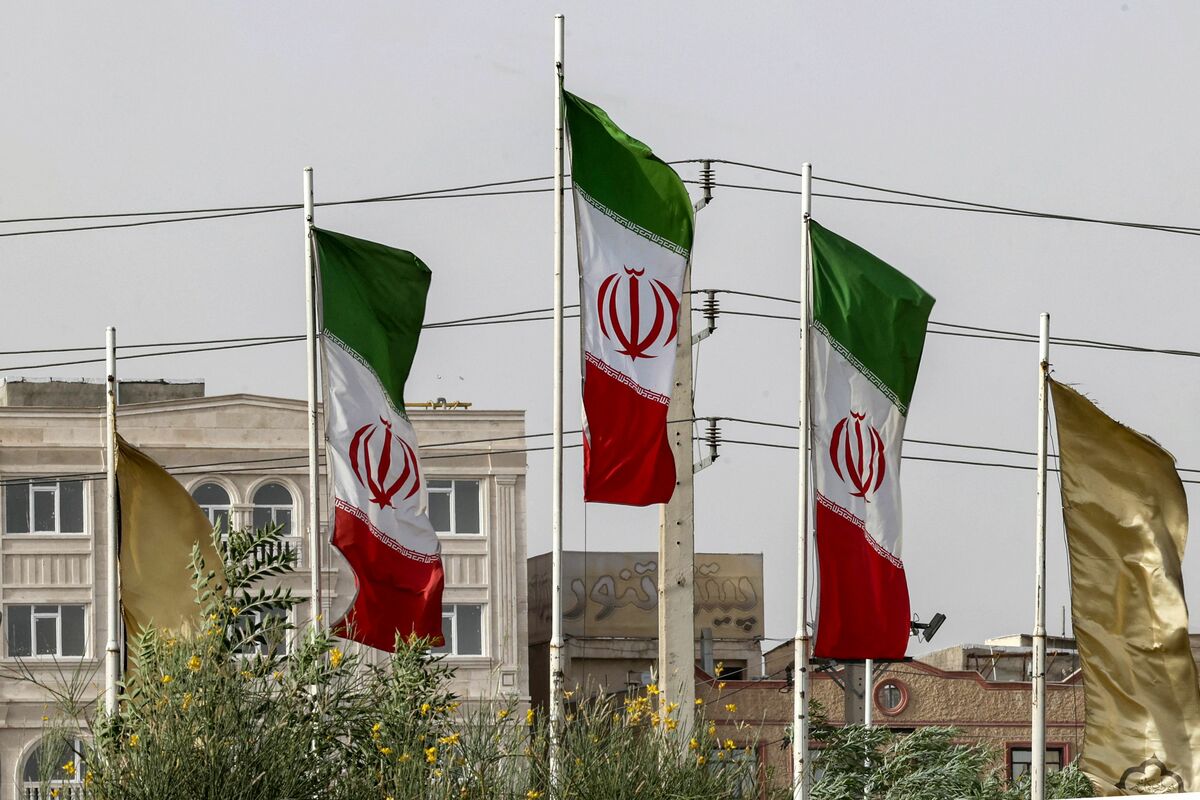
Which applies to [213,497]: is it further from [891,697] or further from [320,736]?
[320,736]

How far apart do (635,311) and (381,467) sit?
2792 mm

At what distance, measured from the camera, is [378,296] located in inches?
837

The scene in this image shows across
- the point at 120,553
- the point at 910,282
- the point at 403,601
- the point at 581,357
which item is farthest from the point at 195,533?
the point at 910,282

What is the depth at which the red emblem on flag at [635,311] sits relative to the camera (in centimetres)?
2023

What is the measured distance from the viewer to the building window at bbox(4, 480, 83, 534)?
53344 mm

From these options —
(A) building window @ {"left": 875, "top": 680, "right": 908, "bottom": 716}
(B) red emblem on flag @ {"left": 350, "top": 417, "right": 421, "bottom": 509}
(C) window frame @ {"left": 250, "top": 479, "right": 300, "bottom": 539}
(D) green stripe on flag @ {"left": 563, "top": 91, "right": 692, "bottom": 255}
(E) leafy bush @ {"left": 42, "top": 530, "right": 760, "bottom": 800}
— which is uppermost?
(D) green stripe on flag @ {"left": 563, "top": 91, "right": 692, "bottom": 255}

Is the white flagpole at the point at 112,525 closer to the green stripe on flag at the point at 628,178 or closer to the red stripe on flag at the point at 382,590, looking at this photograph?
the red stripe on flag at the point at 382,590

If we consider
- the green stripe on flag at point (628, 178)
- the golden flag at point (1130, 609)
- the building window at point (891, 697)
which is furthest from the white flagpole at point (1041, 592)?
the building window at point (891, 697)

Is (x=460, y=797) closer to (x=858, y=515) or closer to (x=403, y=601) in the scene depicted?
(x=403, y=601)

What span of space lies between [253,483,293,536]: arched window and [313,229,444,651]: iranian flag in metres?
33.5

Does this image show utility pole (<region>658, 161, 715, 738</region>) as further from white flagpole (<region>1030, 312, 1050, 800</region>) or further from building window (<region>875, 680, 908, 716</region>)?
building window (<region>875, 680, 908, 716</region>)

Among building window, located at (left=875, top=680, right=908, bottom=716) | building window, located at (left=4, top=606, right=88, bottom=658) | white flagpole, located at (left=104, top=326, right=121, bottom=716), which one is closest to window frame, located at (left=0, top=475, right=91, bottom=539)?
building window, located at (left=4, top=606, right=88, bottom=658)

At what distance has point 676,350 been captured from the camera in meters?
21.0

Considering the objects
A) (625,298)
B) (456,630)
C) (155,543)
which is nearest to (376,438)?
(155,543)
